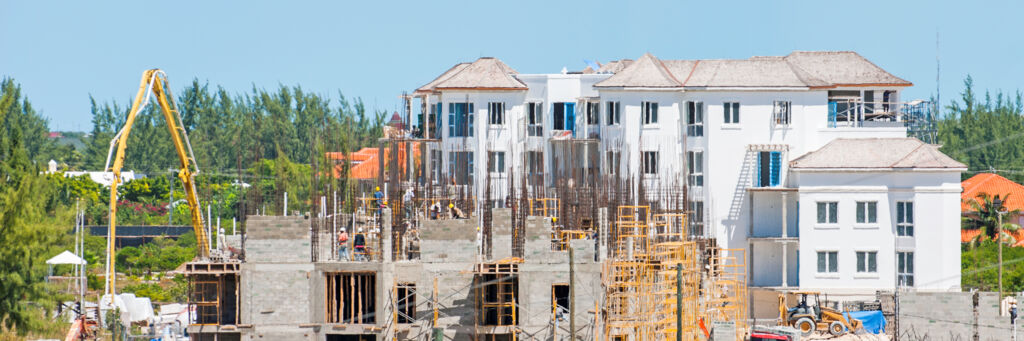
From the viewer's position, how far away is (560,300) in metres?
39.9

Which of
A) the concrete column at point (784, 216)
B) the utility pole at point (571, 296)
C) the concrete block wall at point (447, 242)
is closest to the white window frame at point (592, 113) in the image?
the concrete column at point (784, 216)

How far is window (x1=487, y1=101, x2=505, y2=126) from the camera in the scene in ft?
204

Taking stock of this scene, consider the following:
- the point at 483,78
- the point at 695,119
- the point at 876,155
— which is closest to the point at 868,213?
the point at 876,155

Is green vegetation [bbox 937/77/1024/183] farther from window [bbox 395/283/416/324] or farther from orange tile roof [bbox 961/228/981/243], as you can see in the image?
window [bbox 395/283/416/324]

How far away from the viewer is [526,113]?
62.7 metres

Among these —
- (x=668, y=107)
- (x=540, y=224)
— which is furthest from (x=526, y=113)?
(x=540, y=224)

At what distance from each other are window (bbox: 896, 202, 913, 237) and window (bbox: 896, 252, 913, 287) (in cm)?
78

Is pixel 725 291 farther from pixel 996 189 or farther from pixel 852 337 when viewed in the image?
pixel 996 189

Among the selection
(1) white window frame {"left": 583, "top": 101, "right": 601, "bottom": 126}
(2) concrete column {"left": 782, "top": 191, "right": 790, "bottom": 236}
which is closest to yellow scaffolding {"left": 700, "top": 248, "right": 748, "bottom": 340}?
(2) concrete column {"left": 782, "top": 191, "right": 790, "bottom": 236}

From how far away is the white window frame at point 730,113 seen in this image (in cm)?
6006

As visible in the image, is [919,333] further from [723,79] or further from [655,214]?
[723,79]

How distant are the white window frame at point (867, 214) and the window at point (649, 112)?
28.5 ft

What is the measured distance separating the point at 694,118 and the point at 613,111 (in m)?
3.21

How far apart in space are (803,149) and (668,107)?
5.53 m
